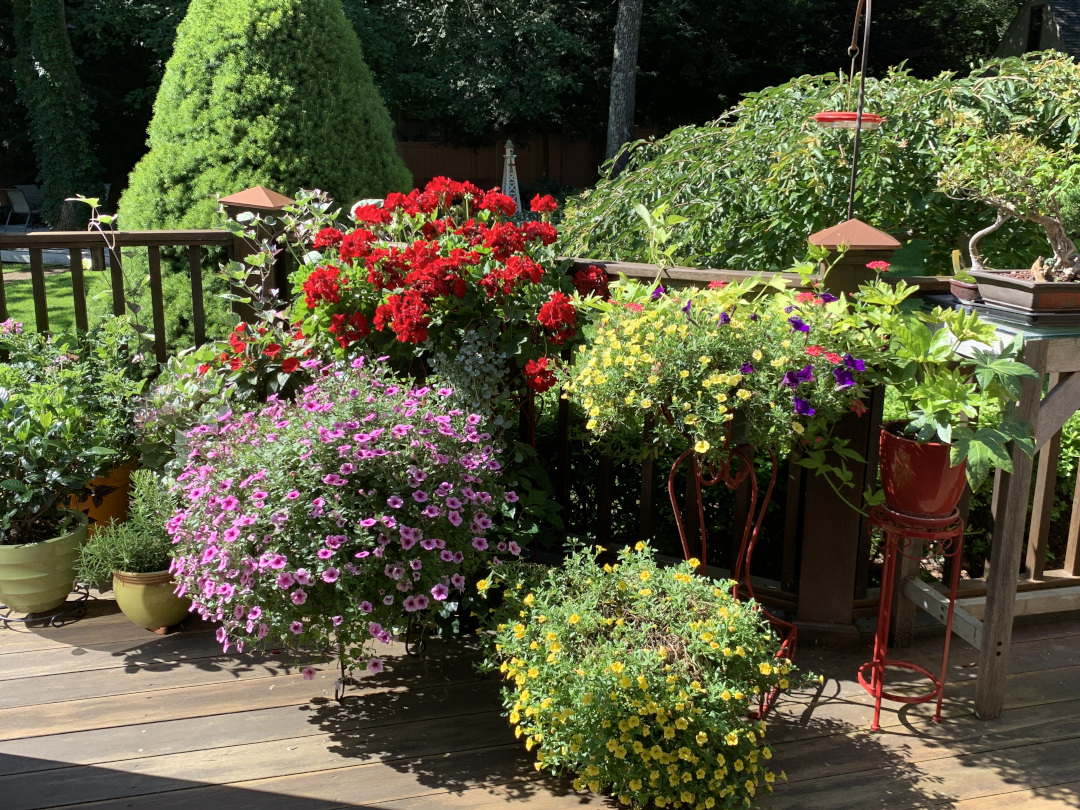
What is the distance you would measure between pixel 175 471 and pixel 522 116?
1560 centimetres

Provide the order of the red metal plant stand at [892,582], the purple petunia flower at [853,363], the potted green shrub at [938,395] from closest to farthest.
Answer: the potted green shrub at [938,395], the purple petunia flower at [853,363], the red metal plant stand at [892,582]

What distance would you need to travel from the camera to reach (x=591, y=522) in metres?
3.50

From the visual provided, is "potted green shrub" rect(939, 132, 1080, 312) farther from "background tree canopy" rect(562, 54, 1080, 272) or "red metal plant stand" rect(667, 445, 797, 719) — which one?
"background tree canopy" rect(562, 54, 1080, 272)

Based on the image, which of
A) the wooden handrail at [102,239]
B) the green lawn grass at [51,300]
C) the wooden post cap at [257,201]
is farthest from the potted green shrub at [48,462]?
the green lawn grass at [51,300]

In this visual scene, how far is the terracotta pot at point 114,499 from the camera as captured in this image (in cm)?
335

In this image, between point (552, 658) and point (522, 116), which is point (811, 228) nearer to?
point (552, 658)

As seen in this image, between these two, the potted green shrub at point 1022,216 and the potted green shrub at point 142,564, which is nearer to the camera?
the potted green shrub at point 1022,216

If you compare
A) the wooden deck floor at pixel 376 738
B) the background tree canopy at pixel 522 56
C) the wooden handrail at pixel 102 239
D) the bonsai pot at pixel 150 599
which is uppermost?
the background tree canopy at pixel 522 56

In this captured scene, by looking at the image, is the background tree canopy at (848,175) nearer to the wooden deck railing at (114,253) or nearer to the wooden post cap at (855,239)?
the wooden post cap at (855,239)

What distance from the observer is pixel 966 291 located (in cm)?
256

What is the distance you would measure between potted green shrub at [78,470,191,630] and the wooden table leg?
2.35 m

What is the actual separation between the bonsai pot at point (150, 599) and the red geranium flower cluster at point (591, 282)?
5.11ft

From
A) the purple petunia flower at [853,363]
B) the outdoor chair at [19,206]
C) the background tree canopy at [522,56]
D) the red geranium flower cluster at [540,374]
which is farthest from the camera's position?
the background tree canopy at [522,56]

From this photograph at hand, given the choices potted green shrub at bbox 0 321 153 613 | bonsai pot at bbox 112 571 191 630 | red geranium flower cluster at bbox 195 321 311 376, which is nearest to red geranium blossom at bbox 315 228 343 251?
red geranium flower cluster at bbox 195 321 311 376
